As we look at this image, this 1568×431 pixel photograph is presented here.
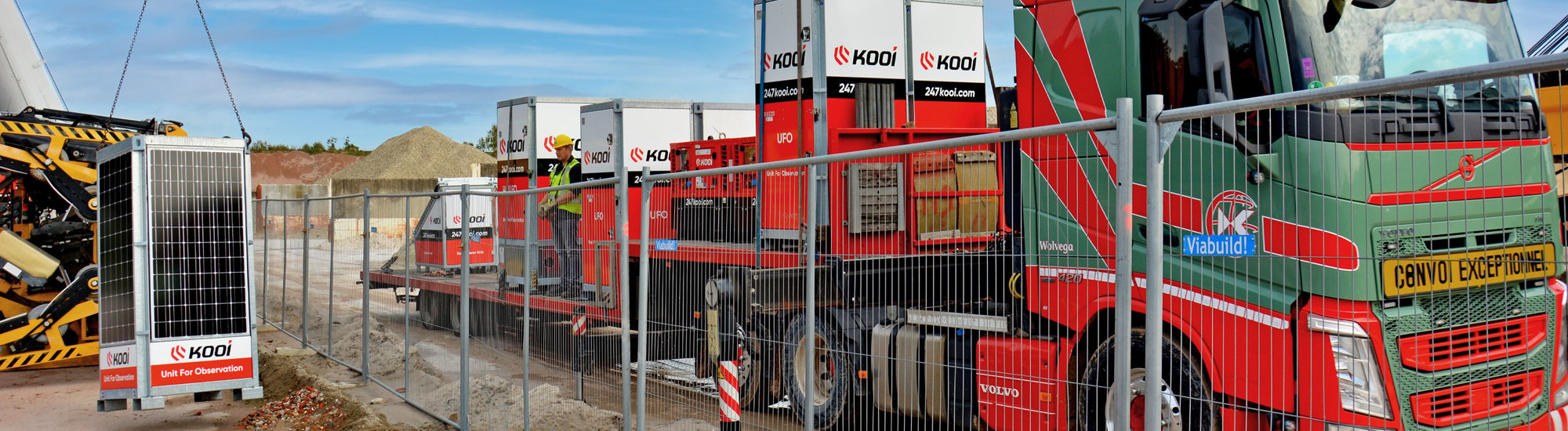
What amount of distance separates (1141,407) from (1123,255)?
4.88 feet

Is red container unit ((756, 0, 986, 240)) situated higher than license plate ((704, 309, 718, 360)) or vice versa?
red container unit ((756, 0, 986, 240))

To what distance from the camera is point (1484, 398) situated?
11.1 ft

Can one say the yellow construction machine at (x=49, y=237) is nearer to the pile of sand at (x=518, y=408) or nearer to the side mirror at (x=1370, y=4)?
the pile of sand at (x=518, y=408)

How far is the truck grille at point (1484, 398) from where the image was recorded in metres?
3.36

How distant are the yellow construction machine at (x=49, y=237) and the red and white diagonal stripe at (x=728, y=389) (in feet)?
28.8

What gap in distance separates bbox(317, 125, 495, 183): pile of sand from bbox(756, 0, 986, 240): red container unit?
65292mm

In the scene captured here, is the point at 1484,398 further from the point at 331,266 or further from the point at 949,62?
the point at 331,266

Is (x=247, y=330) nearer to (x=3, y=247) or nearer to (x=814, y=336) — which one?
(x=3, y=247)

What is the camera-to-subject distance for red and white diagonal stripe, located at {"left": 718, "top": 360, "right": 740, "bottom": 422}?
6434mm

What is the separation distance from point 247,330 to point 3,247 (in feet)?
16.2

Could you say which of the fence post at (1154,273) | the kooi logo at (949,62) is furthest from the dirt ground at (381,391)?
the kooi logo at (949,62)

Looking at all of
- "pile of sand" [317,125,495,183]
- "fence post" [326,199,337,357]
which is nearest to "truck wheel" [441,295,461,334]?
"fence post" [326,199,337,357]

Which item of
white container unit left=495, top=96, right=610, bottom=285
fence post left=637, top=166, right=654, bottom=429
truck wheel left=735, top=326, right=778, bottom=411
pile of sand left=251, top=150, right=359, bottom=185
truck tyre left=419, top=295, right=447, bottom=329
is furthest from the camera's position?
pile of sand left=251, top=150, right=359, bottom=185

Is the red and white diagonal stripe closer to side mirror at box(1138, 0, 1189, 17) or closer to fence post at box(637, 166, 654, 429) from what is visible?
fence post at box(637, 166, 654, 429)
